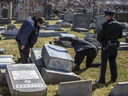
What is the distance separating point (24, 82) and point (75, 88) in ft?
3.17

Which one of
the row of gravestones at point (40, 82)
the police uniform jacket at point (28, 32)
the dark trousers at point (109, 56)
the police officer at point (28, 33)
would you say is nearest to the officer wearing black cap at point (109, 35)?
the dark trousers at point (109, 56)

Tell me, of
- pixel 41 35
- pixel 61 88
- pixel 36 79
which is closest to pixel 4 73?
pixel 36 79

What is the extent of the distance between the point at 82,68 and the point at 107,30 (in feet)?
5.80

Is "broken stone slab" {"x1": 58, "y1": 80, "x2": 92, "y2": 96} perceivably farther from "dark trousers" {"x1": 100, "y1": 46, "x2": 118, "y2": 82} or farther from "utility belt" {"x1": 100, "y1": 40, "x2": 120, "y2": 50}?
"utility belt" {"x1": 100, "y1": 40, "x2": 120, "y2": 50}

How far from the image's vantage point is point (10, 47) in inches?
326

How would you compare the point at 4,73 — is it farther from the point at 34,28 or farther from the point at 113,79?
the point at 113,79

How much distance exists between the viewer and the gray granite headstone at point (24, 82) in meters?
3.38

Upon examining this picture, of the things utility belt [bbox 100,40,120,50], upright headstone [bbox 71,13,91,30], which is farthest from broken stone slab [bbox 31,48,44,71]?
upright headstone [bbox 71,13,91,30]

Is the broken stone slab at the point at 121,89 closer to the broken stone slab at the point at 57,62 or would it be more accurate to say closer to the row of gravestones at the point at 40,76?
the row of gravestones at the point at 40,76

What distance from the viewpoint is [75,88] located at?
3.74 m

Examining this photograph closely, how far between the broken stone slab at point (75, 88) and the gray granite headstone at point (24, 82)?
0.34m

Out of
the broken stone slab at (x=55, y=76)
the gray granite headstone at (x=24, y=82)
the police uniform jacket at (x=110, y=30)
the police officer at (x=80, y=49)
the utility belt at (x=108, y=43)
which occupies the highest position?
the police uniform jacket at (x=110, y=30)

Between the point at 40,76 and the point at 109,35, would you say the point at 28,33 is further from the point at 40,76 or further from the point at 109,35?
the point at 109,35

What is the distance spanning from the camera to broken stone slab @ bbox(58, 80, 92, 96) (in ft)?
12.1
